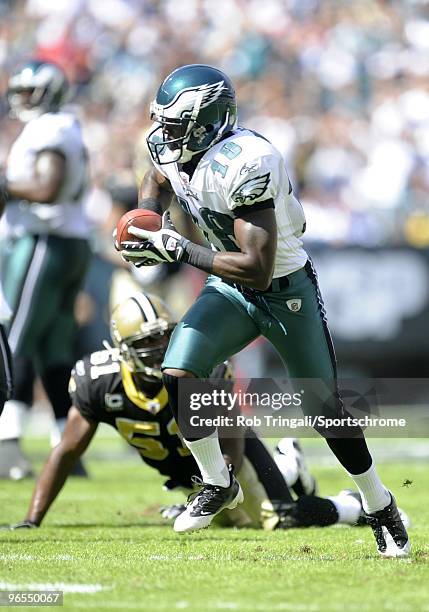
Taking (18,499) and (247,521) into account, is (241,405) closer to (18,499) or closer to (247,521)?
(247,521)

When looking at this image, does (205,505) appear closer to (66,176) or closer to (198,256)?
(198,256)

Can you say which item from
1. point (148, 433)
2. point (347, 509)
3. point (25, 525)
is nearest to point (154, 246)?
point (148, 433)

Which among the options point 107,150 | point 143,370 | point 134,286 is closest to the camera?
point 143,370

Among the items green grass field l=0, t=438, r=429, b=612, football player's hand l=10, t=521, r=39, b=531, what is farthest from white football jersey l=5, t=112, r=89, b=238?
football player's hand l=10, t=521, r=39, b=531

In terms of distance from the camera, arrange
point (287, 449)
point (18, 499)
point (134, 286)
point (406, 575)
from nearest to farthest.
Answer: point (406, 575) < point (287, 449) < point (18, 499) < point (134, 286)

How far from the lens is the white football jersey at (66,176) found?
6.81 metres

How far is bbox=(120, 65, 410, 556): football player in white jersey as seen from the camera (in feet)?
13.2

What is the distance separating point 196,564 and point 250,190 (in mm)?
1286

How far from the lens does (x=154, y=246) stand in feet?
13.4

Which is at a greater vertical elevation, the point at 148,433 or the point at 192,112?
the point at 192,112

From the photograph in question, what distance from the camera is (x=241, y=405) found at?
514 centimetres

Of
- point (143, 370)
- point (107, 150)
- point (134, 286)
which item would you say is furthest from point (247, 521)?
point (107, 150)

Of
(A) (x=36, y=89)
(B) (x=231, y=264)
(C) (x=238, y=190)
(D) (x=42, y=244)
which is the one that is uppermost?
(C) (x=238, y=190)

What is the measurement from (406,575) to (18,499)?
3.00m
